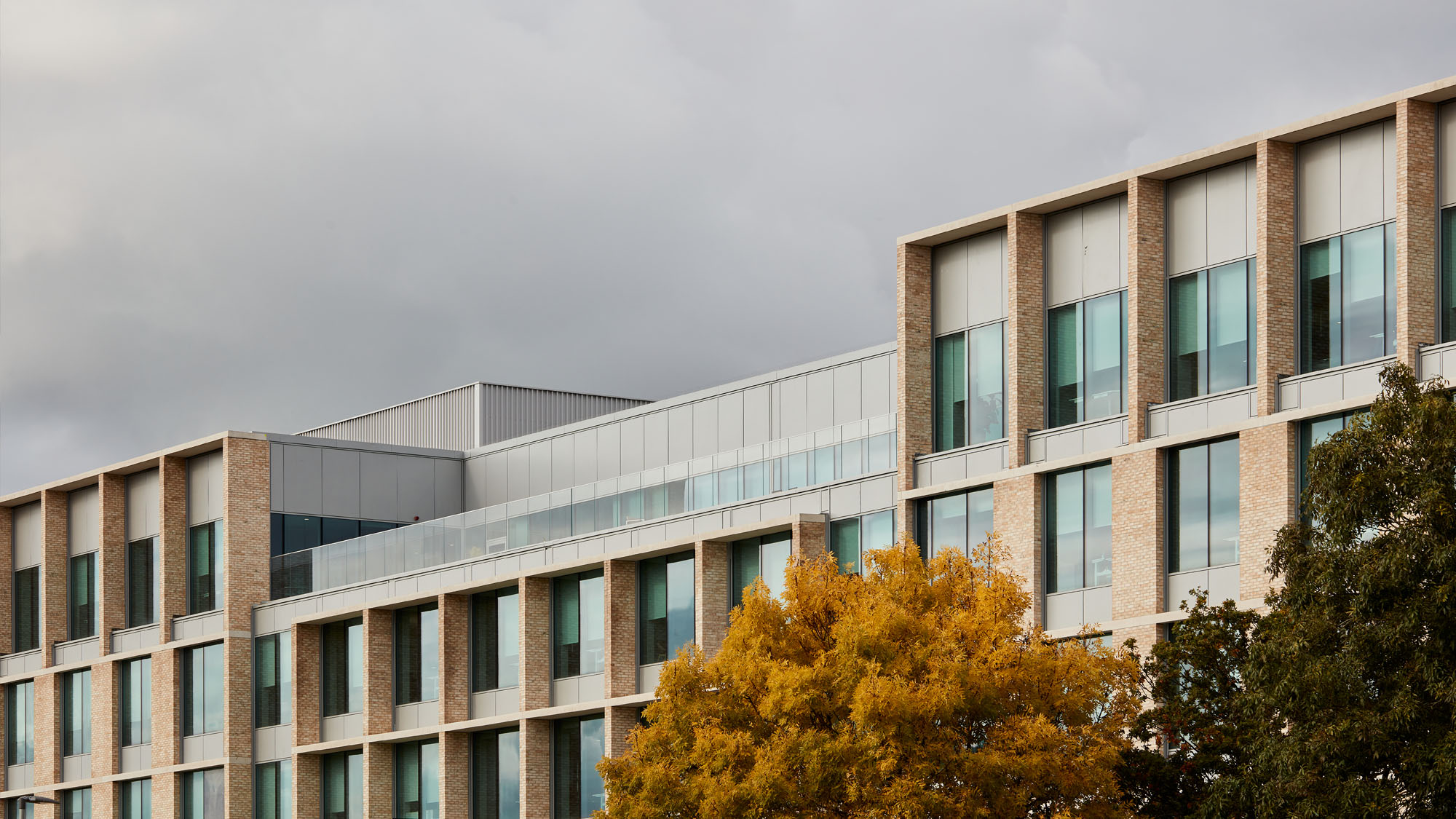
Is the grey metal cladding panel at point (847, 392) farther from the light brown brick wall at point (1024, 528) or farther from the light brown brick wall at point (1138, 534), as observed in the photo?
the light brown brick wall at point (1138, 534)

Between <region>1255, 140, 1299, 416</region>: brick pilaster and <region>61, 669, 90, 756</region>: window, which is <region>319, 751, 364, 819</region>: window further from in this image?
<region>1255, 140, 1299, 416</region>: brick pilaster

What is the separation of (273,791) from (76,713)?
12.0 metres

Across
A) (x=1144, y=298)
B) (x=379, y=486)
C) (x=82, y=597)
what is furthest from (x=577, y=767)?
(x=82, y=597)

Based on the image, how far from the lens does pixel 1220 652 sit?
36125mm

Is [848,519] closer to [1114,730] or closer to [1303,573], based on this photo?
[1114,730]

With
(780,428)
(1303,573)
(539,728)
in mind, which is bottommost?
(539,728)

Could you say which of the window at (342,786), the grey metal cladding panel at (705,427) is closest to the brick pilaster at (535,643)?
the window at (342,786)

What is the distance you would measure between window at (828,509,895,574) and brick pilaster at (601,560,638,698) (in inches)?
295

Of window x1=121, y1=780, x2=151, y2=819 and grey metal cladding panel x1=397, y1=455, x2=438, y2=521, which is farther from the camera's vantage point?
grey metal cladding panel x1=397, y1=455, x2=438, y2=521

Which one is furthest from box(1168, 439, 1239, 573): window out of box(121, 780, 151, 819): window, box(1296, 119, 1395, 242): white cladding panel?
box(121, 780, 151, 819): window

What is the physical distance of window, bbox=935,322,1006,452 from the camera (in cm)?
4934

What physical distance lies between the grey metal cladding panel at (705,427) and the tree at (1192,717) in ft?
104

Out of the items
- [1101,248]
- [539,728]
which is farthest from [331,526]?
[1101,248]

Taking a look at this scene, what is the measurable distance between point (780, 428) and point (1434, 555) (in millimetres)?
37089
